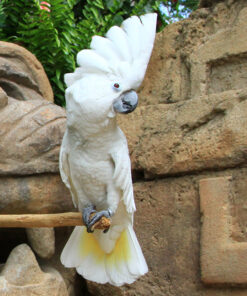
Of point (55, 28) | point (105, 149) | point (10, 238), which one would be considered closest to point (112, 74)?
point (105, 149)

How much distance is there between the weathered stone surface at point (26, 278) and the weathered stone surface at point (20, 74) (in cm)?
78

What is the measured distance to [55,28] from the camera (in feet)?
10.4

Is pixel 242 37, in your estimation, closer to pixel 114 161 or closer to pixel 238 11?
pixel 238 11

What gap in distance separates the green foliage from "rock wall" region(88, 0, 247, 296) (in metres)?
0.71

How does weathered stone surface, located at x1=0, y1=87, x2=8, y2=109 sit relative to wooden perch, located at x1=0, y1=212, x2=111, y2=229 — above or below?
above

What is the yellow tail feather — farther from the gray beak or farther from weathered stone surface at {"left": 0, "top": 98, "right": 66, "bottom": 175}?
the gray beak

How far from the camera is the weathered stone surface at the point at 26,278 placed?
2027 millimetres

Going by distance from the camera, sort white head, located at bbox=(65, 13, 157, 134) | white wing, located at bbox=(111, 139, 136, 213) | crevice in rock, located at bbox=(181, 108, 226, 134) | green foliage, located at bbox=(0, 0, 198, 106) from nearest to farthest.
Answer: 1. white head, located at bbox=(65, 13, 157, 134)
2. white wing, located at bbox=(111, 139, 136, 213)
3. crevice in rock, located at bbox=(181, 108, 226, 134)
4. green foliage, located at bbox=(0, 0, 198, 106)

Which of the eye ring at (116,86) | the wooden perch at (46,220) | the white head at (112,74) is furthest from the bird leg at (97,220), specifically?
the eye ring at (116,86)

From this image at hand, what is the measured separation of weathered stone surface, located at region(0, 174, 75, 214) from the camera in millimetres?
2154

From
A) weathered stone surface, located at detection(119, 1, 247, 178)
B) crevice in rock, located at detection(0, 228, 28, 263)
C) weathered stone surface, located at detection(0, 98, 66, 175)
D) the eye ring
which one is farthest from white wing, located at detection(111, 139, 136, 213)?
crevice in rock, located at detection(0, 228, 28, 263)

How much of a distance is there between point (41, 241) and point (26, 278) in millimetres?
208

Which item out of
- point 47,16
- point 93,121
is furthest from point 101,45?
point 47,16

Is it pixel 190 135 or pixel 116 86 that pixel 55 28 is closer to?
pixel 190 135
